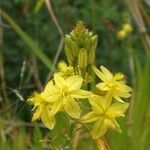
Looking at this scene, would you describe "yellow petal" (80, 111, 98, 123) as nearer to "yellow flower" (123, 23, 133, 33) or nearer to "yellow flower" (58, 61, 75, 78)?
"yellow flower" (58, 61, 75, 78)

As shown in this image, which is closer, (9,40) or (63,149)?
(63,149)

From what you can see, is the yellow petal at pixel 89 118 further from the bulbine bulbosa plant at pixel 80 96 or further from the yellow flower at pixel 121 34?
the yellow flower at pixel 121 34

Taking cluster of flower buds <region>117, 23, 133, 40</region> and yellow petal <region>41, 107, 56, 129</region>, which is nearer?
yellow petal <region>41, 107, 56, 129</region>

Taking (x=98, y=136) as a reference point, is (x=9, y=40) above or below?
above

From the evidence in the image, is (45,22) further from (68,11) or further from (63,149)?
(63,149)

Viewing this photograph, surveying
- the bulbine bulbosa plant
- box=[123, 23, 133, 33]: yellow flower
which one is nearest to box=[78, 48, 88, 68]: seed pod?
the bulbine bulbosa plant

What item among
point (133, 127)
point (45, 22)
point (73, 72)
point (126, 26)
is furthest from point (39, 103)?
point (45, 22)
